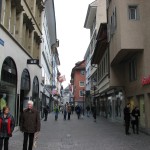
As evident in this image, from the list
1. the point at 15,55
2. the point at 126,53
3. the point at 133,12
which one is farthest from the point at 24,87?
the point at 133,12

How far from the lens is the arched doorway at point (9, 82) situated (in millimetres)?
16294

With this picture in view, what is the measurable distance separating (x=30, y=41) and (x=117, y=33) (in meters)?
8.48

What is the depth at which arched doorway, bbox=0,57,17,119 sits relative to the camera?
16294 mm

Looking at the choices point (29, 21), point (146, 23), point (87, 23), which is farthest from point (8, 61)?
point (87, 23)

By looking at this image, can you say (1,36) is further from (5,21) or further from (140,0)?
(140,0)

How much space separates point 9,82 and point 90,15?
34.1 meters

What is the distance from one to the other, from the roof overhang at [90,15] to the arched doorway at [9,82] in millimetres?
30151

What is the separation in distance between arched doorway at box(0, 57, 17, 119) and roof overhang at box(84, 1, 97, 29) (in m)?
30.2

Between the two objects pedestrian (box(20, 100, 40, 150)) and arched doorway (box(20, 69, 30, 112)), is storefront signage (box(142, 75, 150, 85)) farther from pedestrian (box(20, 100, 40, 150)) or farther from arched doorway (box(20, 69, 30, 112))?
pedestrian (box(20, 100, 40, 150))

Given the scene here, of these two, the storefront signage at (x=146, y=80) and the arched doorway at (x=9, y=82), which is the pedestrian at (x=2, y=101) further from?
the storefront signage at (x=146, y=80)

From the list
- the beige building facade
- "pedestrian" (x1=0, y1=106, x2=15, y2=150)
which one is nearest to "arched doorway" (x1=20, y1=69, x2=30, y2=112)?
the beige building facade

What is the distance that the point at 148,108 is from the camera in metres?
17.7

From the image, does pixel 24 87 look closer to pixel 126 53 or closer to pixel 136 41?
pixel 126 53

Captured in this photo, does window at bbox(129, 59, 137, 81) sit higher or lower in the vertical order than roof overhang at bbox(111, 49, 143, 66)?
lower
